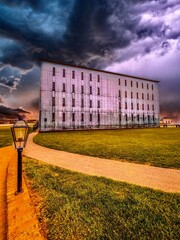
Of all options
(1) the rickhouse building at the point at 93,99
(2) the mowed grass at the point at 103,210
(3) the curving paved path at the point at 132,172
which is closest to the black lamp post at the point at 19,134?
(2) the mowed grass at the point at 103,210

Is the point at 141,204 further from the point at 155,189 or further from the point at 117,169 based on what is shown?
the point at 117,169

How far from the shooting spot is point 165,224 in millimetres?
2293

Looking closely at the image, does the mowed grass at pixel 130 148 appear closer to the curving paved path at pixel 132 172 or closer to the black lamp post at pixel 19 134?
the curving paved path at pixel 132 172

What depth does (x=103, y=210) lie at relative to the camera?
8.70 ft

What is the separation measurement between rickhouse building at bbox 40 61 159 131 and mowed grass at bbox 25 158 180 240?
2654cm

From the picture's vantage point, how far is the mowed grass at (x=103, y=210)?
211 centimetres

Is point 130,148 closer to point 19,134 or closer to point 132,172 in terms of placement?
point 132,172

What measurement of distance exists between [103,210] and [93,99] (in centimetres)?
3218

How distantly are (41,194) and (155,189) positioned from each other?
2863 mm

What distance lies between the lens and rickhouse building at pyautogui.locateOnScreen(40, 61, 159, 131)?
29.6 m

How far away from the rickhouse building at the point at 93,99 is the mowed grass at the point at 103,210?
2654cm

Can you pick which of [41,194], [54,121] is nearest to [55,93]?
[54,121]

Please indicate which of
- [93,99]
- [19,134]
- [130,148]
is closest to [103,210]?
[19,134]

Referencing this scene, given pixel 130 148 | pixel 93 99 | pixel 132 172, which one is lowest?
pixel 132 172
